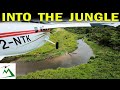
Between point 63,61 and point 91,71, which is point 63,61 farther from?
point 91,71

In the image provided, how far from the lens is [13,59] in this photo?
6.57 meters

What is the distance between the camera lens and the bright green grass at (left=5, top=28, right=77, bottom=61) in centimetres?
657

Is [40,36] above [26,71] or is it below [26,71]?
above

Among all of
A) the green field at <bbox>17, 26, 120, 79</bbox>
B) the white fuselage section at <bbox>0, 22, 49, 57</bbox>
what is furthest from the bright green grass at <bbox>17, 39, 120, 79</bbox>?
the white fuselage section at <bbox>0, 22, 49, 57</bbox>

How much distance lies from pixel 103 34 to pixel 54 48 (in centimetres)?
72

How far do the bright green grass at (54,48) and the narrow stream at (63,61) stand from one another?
0.20 feet

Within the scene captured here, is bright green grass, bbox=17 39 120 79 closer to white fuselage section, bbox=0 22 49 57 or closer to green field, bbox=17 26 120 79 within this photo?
green field, bbox=17 26 120 79

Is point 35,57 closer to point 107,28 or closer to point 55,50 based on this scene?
point 55,50

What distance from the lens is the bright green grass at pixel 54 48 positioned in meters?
6.57

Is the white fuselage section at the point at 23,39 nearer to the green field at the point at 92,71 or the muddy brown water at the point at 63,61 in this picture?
the muddy brown water at the point at 63,61

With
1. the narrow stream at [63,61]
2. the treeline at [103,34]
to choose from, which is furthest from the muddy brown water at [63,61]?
the treeline at [103,34]

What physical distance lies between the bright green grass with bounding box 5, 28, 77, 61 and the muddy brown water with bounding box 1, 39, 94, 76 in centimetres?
6
